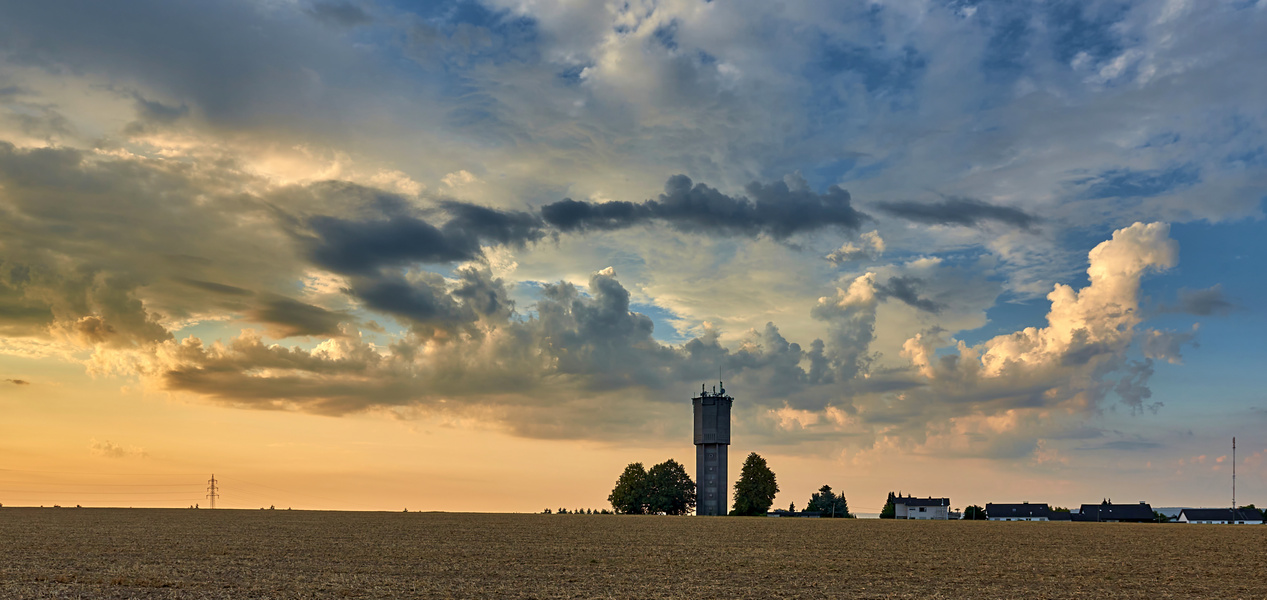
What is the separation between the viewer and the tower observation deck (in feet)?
538

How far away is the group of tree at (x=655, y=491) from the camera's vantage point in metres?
173

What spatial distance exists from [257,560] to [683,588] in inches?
945

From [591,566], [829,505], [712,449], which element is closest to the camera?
[591,566]

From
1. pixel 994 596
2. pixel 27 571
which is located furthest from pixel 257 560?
pixel 994 596

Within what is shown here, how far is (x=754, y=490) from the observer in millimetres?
167875

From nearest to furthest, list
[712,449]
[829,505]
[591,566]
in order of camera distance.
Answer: [591,566] < [712,449] < [829,505]

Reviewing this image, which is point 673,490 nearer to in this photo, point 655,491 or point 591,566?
point 655,491

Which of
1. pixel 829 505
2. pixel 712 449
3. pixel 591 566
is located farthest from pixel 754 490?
pixel 591 566

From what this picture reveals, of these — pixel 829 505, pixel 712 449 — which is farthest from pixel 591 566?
pixel 829 505

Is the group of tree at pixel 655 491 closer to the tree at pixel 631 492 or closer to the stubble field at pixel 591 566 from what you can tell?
the tree at pixel 631 492

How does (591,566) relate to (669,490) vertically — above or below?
above

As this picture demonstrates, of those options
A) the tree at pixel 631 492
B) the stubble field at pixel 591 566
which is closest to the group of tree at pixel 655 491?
the tree at pixel 631 492

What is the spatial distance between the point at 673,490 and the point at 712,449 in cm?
1271

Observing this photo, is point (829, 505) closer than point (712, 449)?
No
